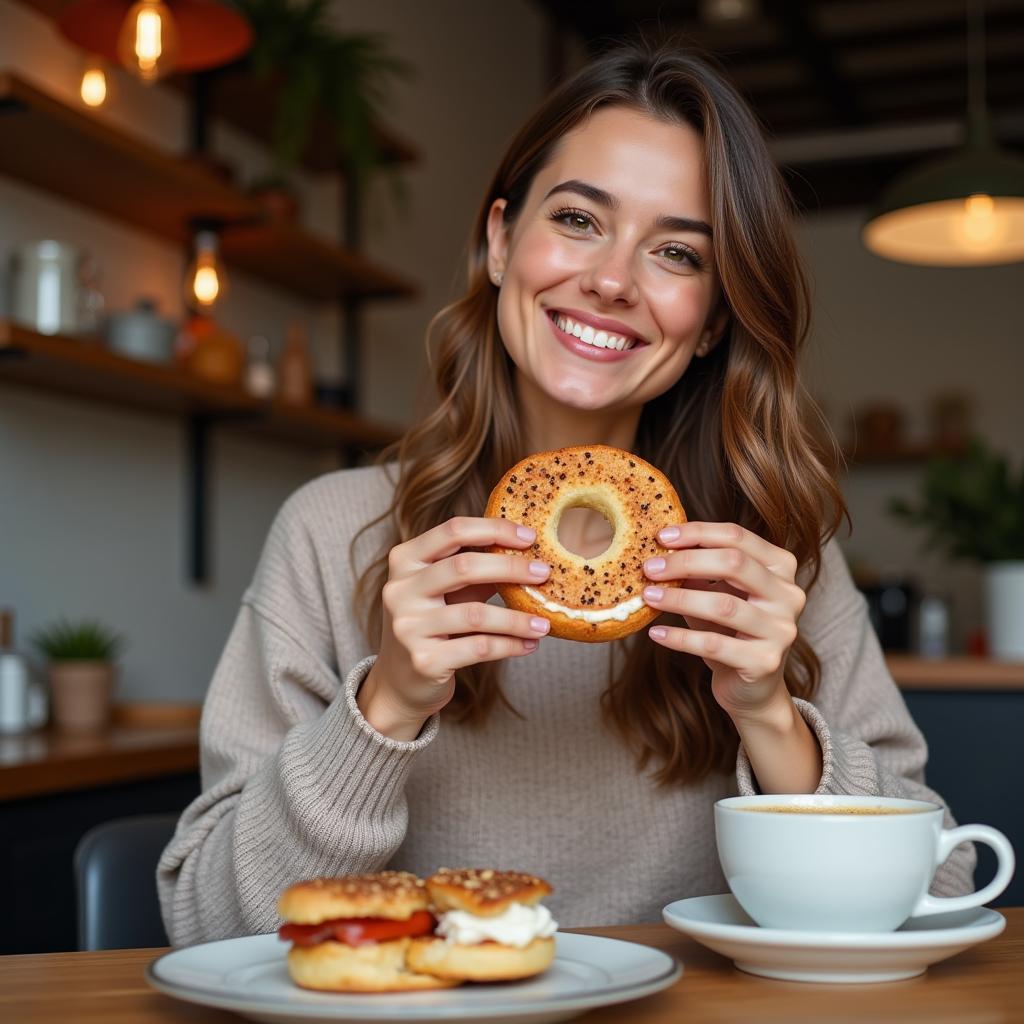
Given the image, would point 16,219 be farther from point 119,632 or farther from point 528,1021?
point 528,1021

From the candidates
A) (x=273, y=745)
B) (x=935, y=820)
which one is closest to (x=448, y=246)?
(x=273, y=745)

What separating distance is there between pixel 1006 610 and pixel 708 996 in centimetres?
259

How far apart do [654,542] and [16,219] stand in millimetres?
2209

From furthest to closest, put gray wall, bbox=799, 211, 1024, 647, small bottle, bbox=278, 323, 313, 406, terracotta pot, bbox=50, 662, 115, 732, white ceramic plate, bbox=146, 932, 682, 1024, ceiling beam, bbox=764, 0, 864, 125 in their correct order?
1. gray wall, bbox=799, 211, 1024, 647
2. ceiling beam, bbox=764, 0, 864, 125
3. small bottle, bbox=278, 323, 313, 406
4. terracotta pot, bbox=50, 662, 115, 732
5. white ceramic plate, bbox=146, 932, 682, 1024

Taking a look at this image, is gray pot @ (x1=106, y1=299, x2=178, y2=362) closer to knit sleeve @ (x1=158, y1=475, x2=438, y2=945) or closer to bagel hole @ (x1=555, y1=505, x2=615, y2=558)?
knit sleeve @ (x1=158, y1=475, x2=438, y2=945)

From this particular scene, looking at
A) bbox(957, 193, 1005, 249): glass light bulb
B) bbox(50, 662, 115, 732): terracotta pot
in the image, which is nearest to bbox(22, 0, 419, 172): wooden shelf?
bbox(50, 662, 115, 732): terracotta pot

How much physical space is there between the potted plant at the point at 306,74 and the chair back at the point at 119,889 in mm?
2317

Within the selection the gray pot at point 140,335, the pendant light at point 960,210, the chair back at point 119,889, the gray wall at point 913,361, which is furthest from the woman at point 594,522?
the gray wall at point 913,361

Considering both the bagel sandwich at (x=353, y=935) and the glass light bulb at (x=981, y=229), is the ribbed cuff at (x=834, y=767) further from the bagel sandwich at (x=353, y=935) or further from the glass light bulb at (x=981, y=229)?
the glass light bulb at (x=981, y=229)

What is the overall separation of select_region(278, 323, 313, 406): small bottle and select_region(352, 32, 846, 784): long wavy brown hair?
2006mm

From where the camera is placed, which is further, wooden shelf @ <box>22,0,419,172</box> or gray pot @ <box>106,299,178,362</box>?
wooden shelf @ <box>22,0,419,172</box>

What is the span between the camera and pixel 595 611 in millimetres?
1129

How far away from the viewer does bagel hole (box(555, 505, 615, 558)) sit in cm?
156

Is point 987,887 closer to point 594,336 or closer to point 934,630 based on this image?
point 594,336
